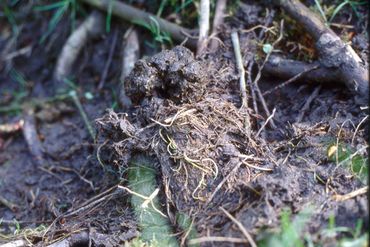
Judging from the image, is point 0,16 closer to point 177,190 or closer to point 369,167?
point 177,190

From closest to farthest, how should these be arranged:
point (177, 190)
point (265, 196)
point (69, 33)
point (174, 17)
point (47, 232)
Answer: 1. point (265, 196)
2. point (177, 190)
3. point (47, 232)
4. point (174, 17)
5. point (69, 33)

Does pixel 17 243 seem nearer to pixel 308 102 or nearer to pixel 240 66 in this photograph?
pixel 240 66

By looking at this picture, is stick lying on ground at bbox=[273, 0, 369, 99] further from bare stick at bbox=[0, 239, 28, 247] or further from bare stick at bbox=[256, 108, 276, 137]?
bare stick at bbox=[0, 239, 28, 247]

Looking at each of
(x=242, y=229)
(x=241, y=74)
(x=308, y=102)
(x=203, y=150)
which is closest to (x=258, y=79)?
(x=241, y=74)

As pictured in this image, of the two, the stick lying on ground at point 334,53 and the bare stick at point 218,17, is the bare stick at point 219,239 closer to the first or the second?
the stick lying on ground at point 334,53

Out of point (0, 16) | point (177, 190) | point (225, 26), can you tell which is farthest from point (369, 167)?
point (0, 16)

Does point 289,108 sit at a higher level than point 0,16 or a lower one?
higher

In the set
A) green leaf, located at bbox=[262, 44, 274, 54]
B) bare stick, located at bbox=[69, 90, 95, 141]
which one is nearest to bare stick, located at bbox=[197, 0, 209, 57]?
green leaf, located at bbox=[262, 44, 274, 54]
